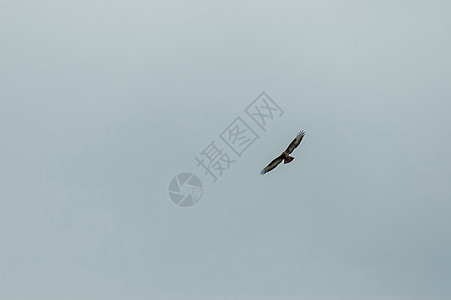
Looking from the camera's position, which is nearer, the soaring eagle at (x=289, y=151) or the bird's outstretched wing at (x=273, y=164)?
the soaring eagle at (x=289, y=151)

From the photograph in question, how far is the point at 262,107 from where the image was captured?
68750 millimetres

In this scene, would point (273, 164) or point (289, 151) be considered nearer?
point (289, 151)

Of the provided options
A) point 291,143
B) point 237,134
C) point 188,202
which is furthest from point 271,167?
point 188,202

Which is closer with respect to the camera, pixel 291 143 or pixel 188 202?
pixel 291 143

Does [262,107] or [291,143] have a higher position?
[262,107]

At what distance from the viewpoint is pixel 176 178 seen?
2913 inches

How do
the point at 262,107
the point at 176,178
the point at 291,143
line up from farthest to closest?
the point at 176,178
the point at 262,107
the point at 291,143

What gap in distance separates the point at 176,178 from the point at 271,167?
50.7 feet

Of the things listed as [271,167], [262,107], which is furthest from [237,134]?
[271,167]

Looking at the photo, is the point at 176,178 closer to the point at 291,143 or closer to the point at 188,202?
the point at 188,202

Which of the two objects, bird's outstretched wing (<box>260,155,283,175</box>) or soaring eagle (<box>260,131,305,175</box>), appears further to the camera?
bird's outstretched wing (<box>260,155,283,175</box>)

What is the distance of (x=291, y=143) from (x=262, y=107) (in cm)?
914

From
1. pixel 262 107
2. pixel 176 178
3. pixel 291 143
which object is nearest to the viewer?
pixel 291 143

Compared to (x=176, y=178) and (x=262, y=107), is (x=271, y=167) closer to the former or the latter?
(x=262, y=107)
